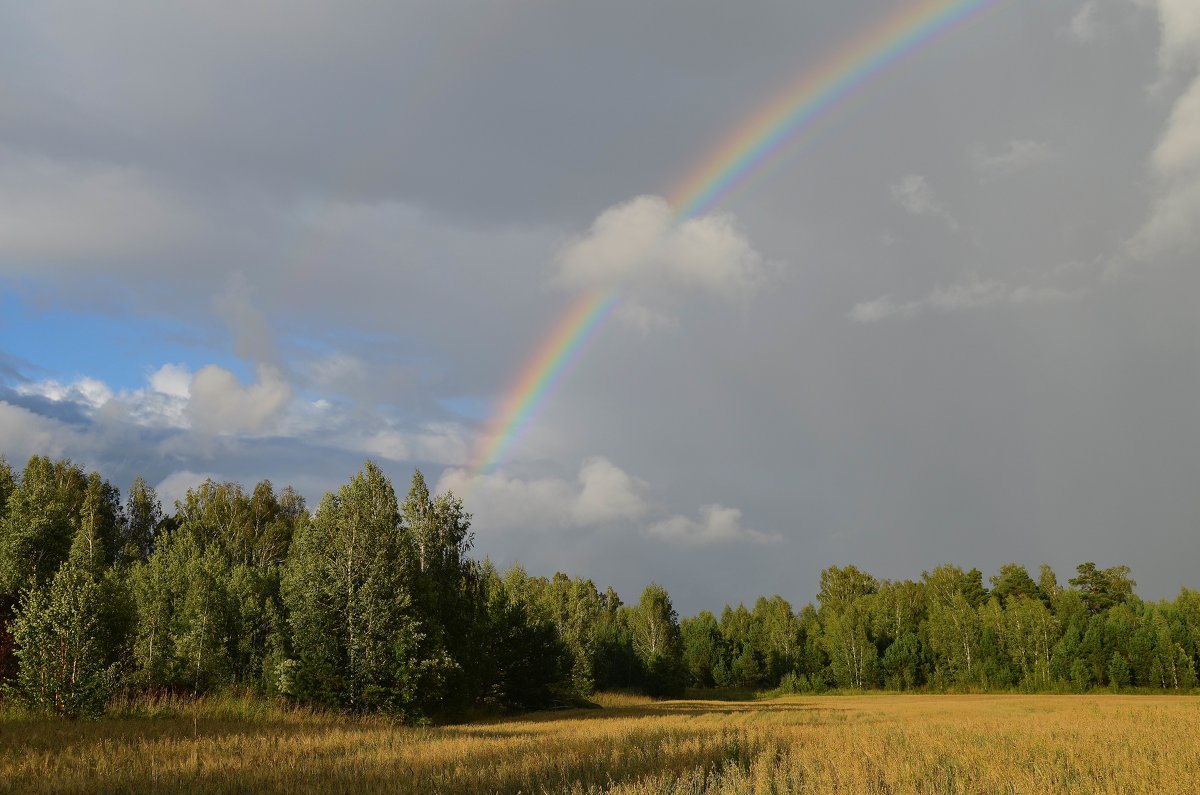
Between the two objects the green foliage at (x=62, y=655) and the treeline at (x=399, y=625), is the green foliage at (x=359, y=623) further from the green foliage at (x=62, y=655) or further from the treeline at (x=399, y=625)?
the green foliage at (x=62, y=655)

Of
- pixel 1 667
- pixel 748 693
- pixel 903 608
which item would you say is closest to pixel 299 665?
pixel 1 667

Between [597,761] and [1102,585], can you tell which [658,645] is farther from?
[597,761]

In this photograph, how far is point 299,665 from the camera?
150 feet

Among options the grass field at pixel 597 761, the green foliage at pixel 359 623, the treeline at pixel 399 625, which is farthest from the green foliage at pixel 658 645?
the grass field at pixel 597 761

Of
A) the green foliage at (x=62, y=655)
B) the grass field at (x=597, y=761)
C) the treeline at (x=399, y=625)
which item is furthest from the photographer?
the treeline at (x=399, y=625)

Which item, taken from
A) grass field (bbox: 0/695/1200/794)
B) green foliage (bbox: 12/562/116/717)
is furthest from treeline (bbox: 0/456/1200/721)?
grass field (bbox: 0/695/1200/794)

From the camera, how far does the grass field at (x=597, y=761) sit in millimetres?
16391

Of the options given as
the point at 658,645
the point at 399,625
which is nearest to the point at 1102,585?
the point at 658,645

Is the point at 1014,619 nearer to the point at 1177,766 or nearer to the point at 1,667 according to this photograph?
the point at 1177,766

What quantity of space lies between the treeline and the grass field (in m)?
12.2

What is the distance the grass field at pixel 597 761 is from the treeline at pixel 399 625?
12.2 m

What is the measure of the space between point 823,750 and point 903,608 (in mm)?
114964

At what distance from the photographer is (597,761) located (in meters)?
19.8

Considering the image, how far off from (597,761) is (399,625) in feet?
97.4
